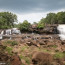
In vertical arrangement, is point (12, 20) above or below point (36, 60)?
above

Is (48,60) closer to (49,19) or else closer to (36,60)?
(36,60)

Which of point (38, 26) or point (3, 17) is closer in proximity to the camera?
point (38, 26)

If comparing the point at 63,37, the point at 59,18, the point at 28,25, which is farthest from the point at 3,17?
the point at 63,37

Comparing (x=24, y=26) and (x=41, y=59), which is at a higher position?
(x=24, y=26)

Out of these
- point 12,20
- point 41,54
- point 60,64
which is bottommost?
point 60,64

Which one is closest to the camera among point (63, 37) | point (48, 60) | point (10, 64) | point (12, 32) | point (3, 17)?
point (10, 64)

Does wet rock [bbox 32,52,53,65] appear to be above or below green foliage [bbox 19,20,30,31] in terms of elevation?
below

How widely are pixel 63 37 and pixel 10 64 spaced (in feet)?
107

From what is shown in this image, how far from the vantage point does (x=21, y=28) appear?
2062 inches

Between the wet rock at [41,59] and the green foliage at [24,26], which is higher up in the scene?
the green foliage at [24,26]

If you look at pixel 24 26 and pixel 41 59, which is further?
pixel 24 26

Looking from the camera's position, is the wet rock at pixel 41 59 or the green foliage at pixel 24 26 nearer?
the wet rock at pixel 41 59

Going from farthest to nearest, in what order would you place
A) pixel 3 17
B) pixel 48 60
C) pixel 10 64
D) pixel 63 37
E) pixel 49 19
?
pixel 49 19 < pixel 3 17 < pixel 63 37 < pixel 48 60 < pixel 10 64

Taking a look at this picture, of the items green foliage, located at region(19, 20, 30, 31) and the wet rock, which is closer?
the wet rock
